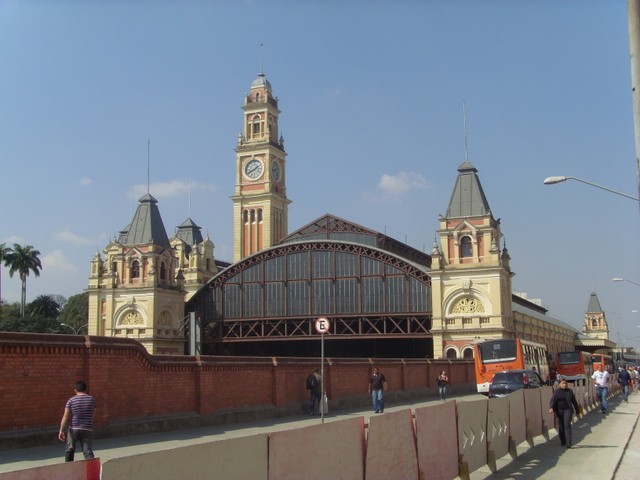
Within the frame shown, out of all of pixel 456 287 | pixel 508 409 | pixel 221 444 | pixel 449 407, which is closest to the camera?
pixel 221 444

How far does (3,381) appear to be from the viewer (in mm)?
16766

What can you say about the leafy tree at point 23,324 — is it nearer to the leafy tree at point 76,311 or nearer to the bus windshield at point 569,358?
the leafy tree at point 76,311

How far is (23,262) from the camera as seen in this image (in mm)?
99500

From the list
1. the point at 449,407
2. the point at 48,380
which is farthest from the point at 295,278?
the point at 449,407

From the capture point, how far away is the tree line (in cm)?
8594

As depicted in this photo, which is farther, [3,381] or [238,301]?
[238,301]

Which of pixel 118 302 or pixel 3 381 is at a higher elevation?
pixel 118 302

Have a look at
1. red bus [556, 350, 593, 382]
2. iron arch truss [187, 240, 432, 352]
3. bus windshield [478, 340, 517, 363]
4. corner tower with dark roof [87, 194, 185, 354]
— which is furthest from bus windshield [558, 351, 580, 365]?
corner tower with dark roof [87, 194, 185, 354]

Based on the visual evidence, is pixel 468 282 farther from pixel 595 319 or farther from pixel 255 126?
pixel 595 319

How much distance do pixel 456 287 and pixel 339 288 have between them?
35.2 feet

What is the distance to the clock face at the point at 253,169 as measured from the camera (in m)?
99.9

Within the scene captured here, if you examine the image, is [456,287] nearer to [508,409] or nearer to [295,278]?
[295,278]

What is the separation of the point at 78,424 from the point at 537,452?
10.9 m

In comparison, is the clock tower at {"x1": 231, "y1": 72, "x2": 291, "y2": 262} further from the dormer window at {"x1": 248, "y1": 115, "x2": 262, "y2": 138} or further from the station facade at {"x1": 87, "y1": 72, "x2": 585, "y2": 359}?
the station facade at {"x1": 87, "y1": 72, "x2": 585, "y2": 359}
